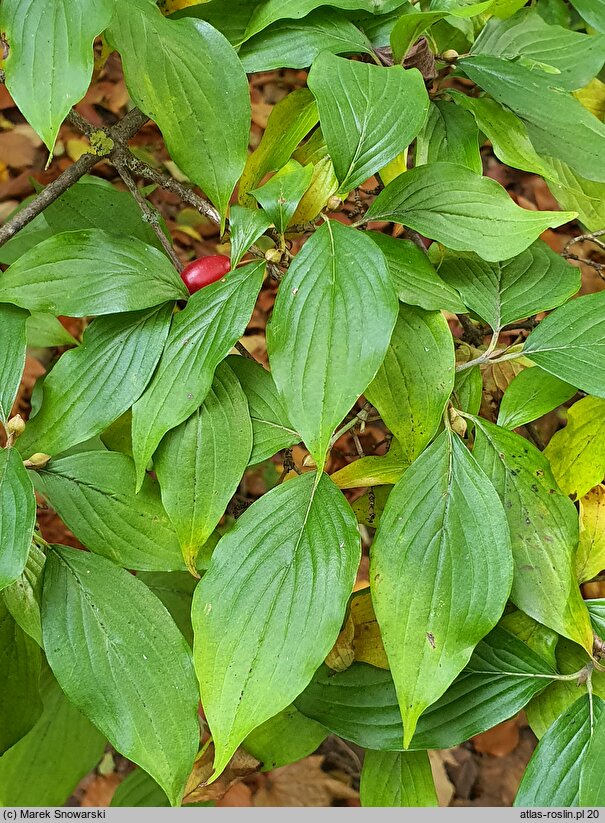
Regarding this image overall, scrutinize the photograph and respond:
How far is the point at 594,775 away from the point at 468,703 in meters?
0.14

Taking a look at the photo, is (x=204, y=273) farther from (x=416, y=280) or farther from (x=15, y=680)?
(x=15, y=680)

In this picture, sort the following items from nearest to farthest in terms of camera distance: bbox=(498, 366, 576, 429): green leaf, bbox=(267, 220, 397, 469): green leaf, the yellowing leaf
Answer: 1. bbox=(267, 220, 397, 469): green leaf
2. bbox=(498, 366, 576, 429): green leaf
3. the yellowing leaf

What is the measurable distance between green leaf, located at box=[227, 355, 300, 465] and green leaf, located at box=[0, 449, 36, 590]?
8.7 inches

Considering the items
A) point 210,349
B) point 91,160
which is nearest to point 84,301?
point 210,349

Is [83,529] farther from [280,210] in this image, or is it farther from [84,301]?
[280,210]

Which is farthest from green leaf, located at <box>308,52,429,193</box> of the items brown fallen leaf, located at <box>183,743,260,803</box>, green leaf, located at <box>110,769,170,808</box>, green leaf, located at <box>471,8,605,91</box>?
green leaf, located at <box>110,769,170,808</box>

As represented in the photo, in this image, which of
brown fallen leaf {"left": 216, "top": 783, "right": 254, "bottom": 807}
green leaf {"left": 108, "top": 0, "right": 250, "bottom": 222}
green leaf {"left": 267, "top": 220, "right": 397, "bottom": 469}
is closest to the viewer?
green leaf {"left": 267, "top": 220, "right": 397, "bottom": 469}

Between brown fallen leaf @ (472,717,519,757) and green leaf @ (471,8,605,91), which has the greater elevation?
green leaf @ (471,8,605,91)

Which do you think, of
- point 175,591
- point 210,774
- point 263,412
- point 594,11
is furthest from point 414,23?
point 210,774

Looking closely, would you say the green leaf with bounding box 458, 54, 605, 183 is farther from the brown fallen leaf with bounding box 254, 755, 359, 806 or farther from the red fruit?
the brown fallen leaf with bounding box 254, 755, 359, 806

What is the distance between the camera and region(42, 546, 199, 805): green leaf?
0.67 m

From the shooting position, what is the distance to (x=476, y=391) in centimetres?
76

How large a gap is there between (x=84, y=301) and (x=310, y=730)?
0.60m

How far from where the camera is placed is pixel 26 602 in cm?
77
